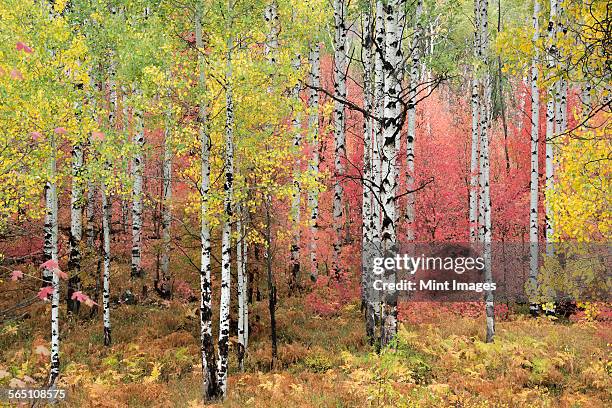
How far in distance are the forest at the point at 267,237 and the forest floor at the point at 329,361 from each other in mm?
73

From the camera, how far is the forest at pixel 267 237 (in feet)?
25.5

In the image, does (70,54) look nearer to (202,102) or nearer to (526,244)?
(202,102)

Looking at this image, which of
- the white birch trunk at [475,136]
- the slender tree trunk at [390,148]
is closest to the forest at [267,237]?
the slender tree trunk at [390,148]

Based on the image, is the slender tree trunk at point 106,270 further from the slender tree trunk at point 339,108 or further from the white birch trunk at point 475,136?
the white birch trunk at point 475,136

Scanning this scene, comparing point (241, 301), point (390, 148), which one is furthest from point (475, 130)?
point (390, 148)

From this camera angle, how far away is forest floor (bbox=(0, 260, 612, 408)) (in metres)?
8.46

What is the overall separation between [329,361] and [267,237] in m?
3.47

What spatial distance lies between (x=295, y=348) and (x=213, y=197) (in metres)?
5.78

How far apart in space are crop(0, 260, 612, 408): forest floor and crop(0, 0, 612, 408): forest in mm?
73

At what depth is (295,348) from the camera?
12.8 meters

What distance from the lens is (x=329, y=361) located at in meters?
11.7

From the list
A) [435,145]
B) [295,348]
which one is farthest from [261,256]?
[435,145]

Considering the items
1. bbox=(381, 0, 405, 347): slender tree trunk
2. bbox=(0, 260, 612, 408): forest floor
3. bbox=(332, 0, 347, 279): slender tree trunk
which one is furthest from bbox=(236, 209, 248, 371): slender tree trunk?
bbox=(381, 0, 405, 347): slender tree trunk

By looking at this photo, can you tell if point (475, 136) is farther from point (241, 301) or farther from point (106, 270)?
point (106, 270)
